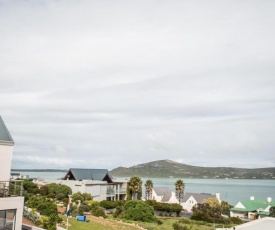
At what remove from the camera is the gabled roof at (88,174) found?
8644cm

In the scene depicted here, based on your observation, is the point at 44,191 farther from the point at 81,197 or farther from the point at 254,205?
the point at 254,205

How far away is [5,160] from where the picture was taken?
25156 mm

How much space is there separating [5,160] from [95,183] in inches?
2186

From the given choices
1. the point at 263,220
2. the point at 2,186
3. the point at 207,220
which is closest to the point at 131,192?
the point at 207,220

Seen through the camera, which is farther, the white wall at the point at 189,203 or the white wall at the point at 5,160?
the white wall at the point at 189,203

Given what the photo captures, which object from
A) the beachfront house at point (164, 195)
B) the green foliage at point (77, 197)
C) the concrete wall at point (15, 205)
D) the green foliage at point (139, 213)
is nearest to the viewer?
the concrete wall at point (15, 205)

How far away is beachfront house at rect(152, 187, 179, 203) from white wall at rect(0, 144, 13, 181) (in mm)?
91996

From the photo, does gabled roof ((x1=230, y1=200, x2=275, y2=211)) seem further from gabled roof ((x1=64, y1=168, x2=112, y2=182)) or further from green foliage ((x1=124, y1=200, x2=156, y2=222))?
green foliage ((x1=124, y1=200, x2=156, y2=222))

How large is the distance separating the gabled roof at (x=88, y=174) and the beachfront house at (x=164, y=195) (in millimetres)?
30428

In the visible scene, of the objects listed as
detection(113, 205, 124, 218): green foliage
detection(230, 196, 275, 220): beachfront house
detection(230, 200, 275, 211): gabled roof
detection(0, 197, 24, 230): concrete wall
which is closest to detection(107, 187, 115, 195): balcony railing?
detection(113, 205, 124, 218): green foliage

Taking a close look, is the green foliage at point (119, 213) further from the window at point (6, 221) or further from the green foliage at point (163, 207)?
the window at point (6, 221)

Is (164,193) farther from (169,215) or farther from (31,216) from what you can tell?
(31,216)

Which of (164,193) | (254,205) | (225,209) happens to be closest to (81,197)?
(225,209)

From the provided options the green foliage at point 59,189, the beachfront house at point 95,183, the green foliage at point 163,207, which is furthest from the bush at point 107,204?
the green foliage at point 163,207
